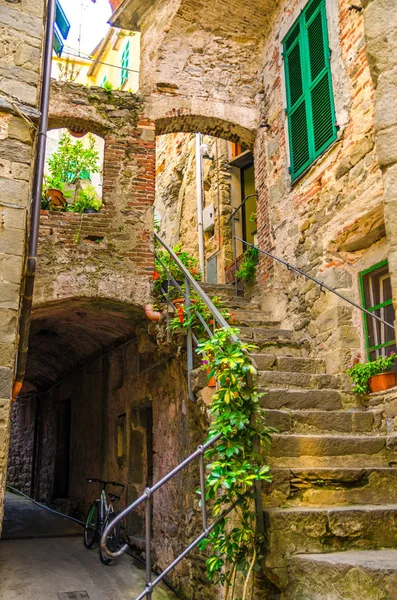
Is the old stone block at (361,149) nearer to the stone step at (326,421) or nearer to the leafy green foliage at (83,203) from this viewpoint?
the stone step at (326,421)

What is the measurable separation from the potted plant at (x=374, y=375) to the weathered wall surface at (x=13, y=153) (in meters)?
3.31

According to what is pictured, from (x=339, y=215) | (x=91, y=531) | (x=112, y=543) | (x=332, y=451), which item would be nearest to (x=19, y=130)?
(x=332, y=451)

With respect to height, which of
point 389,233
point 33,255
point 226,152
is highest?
point 226,152

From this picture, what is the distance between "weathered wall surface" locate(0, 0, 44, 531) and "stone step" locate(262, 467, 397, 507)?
6.18 feet

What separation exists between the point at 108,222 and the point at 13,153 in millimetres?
3371

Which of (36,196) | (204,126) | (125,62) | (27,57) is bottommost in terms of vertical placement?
(36,196)

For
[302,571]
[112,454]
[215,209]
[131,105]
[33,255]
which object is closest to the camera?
[302,571]

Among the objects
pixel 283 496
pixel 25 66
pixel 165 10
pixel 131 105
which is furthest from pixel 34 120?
pixel 165 10

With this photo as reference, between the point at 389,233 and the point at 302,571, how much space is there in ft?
7.40

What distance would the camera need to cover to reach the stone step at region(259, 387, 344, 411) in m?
5.09

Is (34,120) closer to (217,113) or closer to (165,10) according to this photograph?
(217,113)

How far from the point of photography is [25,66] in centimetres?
402

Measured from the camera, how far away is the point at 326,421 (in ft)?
16.5

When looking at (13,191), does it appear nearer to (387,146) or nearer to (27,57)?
(27,57)
